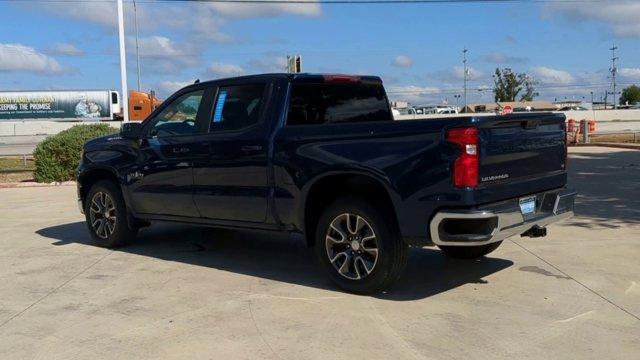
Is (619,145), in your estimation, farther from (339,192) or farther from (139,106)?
(139,106)

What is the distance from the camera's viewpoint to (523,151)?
534cm

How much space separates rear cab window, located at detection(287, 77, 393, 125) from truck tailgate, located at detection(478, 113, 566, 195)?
1.91 m

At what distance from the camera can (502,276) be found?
6176mm

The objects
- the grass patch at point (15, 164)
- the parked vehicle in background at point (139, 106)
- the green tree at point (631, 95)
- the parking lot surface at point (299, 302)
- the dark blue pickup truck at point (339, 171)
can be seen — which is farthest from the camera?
the green tree at point (631, 95)

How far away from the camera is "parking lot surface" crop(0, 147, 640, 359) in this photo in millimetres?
4453

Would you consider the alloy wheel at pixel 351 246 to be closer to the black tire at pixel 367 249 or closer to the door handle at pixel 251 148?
the black tire at pixel 367 249

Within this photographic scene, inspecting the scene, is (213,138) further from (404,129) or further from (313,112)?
(404,129)

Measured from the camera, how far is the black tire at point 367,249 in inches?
209

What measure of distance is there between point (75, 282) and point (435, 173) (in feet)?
12.4

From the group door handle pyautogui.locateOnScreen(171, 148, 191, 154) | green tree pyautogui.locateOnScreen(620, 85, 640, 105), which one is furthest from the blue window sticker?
green tree pyautogui.locateOnScreen(620, 85, 640, 105)

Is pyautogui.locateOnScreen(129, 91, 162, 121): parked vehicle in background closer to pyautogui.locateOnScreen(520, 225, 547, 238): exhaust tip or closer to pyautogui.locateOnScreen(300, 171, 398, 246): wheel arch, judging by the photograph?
pyautogui.locateOnScreen(300, 171, 398, 246): wheel arch

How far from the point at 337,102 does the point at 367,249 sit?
1.81 metres

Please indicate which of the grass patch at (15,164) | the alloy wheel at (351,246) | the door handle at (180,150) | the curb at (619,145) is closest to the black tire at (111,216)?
the door handle at (180,150)

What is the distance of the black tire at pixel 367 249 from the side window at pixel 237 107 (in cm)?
130
